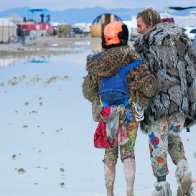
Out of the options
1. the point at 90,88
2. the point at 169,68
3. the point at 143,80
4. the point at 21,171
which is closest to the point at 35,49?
the point at 21,171

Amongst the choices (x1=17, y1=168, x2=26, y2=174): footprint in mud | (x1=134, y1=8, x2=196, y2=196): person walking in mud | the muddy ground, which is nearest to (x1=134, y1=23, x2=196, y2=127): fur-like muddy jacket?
(x1=134, y1=8, x2=196, y2=196): person walking in mud

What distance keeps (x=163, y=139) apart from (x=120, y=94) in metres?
0.50

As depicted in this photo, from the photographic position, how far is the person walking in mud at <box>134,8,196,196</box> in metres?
5.13

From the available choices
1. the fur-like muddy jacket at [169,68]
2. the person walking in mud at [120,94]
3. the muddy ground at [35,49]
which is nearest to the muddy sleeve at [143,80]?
the person walking in mud at [120,94]

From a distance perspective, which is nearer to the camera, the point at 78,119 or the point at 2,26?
the point at 78,119

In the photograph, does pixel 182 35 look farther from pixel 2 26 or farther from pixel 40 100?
pixel 2 26

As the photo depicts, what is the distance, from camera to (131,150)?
5.11 m

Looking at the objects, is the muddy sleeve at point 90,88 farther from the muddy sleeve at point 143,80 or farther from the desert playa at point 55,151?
the desert playa at point 55,151

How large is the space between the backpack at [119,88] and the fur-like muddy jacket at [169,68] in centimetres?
18

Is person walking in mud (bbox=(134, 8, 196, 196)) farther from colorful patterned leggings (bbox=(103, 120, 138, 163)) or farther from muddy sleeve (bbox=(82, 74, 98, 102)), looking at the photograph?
muddy sleeve (bbox=(82, 74, 98, 102))

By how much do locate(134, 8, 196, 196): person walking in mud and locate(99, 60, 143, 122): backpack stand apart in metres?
0.20

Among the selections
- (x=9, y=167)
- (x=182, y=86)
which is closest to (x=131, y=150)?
(x=182, y=86)

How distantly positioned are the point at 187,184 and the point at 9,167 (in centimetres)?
245

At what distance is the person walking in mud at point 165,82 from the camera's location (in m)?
5.13
